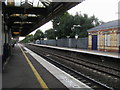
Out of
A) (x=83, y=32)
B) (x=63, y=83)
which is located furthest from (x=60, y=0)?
(x=83, y=32)

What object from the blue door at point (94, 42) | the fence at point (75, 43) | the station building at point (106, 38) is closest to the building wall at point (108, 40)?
the station building at point (106, 38)

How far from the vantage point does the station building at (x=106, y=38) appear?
24.3 metres

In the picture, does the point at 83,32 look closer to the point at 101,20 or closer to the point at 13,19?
the point at 101,20

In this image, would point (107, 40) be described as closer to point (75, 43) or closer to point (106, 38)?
point (106, 38)

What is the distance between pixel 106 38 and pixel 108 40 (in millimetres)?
726

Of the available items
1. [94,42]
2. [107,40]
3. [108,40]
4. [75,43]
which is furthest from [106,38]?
[75,43]

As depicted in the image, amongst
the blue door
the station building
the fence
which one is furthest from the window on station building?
the fence

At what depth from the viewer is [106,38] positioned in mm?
27000

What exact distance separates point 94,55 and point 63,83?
13.6 meters

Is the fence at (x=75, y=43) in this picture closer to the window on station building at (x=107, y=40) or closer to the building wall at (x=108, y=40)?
the building wall at (x=108, y=40)

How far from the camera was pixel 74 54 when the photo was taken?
83.4 ft

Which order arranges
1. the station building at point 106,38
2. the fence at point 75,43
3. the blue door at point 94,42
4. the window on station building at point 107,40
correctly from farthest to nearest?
the fence at point 75,43, the blue door at point 94,42, the window on station building at point 107,40, the station building at point 106,38

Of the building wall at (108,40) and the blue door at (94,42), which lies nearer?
the building wall at (108,40)

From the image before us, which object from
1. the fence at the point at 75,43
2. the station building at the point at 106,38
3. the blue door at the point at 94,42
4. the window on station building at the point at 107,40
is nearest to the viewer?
the station building at the point at 106,38
